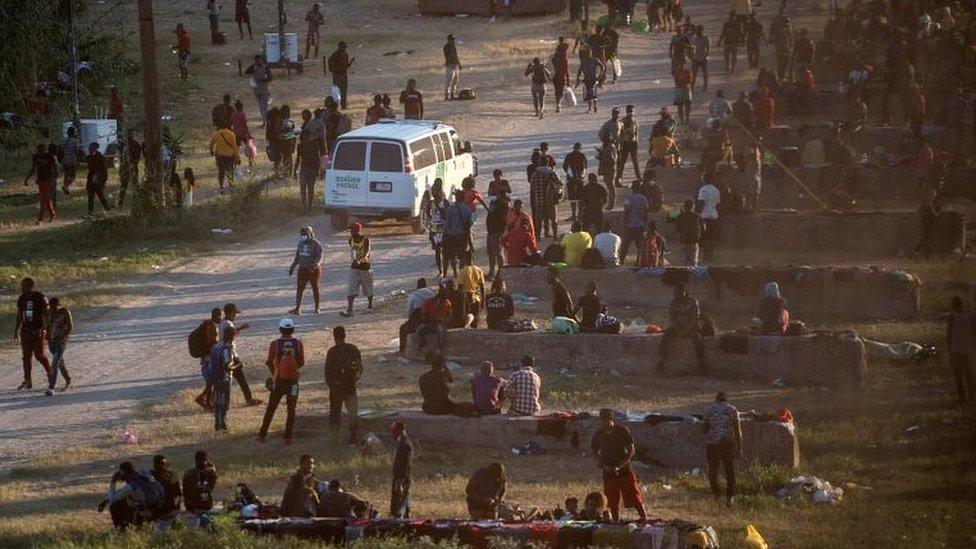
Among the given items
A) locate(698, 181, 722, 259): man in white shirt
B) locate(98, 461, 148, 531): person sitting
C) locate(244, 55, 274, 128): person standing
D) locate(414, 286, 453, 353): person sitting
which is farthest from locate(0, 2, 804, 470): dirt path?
locate(698, 181, 722, 259): man in white shirt

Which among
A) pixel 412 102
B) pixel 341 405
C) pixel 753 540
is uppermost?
pixel 412 102

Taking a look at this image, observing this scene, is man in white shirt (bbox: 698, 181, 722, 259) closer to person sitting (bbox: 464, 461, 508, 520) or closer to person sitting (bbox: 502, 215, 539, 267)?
person sitting (bbox: 502, 215, 539, 267)

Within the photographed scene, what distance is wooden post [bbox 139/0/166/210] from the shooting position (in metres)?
34.9

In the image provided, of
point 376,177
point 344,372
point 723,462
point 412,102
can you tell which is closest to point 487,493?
point 723,462

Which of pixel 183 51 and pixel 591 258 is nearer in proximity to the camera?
pixel 591 258

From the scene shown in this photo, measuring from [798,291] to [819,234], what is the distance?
178 inches

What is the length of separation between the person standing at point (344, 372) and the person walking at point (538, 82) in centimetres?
2195

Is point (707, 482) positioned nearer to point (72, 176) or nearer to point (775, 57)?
point (72, 176)

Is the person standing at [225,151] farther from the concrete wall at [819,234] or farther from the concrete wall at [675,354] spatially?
the concrete wall at [675,354]

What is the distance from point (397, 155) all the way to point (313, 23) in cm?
2000

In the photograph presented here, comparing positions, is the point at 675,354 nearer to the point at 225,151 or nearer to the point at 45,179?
the point at 225,151

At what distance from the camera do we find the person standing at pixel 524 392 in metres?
23.1

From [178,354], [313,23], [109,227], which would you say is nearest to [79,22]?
[313,23]

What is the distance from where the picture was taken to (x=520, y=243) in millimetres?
30016
